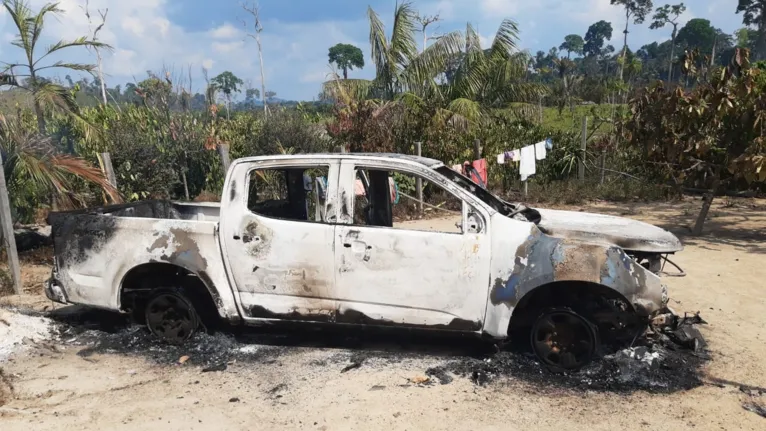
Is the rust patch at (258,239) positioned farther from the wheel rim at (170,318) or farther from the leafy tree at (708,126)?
the leafy tree at (708,126)

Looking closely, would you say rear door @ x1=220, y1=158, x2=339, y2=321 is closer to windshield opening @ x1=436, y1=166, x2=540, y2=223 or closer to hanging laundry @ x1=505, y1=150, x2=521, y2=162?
windshield opening @ x1=436, y1=166, x2=540, y2=223

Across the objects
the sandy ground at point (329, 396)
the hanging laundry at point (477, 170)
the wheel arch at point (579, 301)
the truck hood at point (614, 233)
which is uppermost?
the hanging laundry at point (477, 170)

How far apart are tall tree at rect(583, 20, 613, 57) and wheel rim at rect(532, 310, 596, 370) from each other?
153565mm

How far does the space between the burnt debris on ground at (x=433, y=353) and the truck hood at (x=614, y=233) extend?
0.87m

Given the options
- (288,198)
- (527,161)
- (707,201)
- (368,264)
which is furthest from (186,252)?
(527,161)

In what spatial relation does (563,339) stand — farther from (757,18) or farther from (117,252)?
(757,18)

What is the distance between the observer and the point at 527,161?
41.0 ft

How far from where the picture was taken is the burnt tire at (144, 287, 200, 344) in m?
4.93

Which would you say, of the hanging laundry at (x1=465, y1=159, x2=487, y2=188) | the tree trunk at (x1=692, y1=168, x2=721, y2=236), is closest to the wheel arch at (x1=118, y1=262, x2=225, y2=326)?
the hanging laundry at (x1=465, y1=159, x2=487, y2=188)

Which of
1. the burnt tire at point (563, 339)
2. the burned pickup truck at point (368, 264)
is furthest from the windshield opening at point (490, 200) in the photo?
the burnt tire at point (563, 339)

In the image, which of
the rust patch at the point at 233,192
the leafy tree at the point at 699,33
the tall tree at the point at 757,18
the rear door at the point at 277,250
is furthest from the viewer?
the leafy tree at the point at 699,33

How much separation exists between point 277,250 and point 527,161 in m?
9.21

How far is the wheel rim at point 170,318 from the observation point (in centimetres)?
496

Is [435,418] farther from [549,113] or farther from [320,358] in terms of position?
[549,113]
